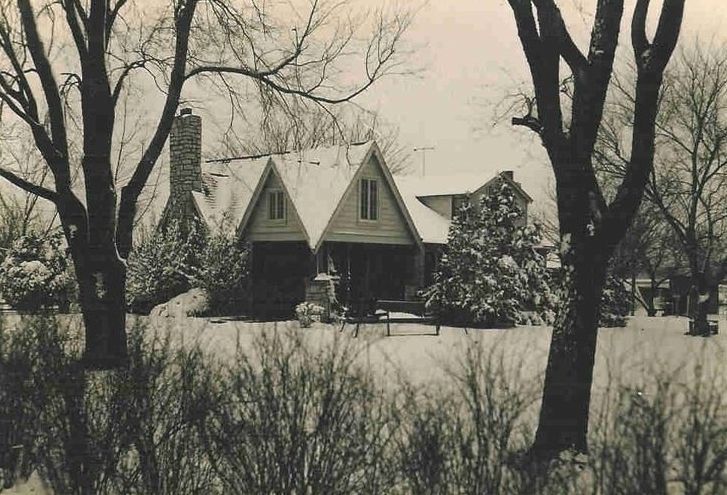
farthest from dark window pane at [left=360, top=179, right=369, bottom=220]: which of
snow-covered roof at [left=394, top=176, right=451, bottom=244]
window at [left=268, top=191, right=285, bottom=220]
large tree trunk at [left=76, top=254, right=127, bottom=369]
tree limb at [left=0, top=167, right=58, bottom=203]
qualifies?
tree limb at [left=0, top=167, right=58, bottom=203]

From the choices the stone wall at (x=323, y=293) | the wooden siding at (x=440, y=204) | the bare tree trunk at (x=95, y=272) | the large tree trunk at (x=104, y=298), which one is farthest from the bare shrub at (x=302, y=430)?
the wooden siding at (x=440, y=204)

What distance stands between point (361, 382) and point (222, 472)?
1039 millimetres

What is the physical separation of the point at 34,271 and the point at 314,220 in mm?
10663

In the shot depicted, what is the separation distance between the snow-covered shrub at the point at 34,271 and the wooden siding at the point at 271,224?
6774 millimetres

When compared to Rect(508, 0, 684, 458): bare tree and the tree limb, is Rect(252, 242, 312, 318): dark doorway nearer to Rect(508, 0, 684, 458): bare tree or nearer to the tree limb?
the tree limb

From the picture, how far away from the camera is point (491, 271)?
24.7 m

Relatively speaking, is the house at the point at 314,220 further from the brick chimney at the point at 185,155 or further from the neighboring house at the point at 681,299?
the neighboring house at the point at 681,299

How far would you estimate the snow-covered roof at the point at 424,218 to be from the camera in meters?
30.9

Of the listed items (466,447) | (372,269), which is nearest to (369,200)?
(372,269)

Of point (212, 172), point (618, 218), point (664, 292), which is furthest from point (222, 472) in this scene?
point (664, 292)

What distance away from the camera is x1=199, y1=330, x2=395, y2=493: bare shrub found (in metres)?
4.66

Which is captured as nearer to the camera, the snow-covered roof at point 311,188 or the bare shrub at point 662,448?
the bare shrub at point 662,448

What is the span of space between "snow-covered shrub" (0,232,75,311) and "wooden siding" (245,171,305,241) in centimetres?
677

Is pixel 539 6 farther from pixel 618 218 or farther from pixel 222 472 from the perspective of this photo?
pixel 222 472
